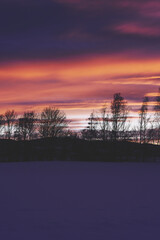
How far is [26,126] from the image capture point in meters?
69.0

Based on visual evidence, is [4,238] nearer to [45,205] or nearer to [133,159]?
[45,205]

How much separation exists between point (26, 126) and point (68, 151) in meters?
31.2

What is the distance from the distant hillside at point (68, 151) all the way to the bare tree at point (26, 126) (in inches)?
1090

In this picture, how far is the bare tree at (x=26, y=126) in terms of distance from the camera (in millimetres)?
68375

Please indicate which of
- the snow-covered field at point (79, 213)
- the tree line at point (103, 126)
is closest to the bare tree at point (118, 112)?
the tree line at point (103, 126)

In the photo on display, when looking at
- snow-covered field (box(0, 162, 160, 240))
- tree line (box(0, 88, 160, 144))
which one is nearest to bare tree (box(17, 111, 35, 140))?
tree line (box(0, 88, 160, 144))

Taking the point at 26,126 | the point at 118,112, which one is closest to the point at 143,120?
the point at 118,112

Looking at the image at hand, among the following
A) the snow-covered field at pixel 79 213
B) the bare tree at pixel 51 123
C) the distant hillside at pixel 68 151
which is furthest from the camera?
the bare tree at pixel 51 123

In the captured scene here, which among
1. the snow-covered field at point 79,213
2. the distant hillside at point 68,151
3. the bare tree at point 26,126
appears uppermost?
the bare tree at point 26,126

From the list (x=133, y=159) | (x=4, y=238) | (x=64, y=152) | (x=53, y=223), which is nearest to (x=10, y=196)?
(x=53, y=223)

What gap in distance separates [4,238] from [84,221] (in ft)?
8.44

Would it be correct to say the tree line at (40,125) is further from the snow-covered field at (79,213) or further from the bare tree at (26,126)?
the snow-covered field at (79,213)

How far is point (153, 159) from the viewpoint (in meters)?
41.7

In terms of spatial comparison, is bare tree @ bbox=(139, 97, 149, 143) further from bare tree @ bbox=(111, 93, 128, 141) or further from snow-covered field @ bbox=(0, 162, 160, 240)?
snow-covered field @ bbox=(0, 162, 160, 240)
